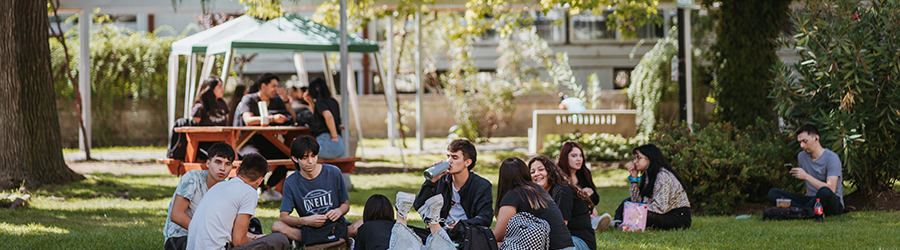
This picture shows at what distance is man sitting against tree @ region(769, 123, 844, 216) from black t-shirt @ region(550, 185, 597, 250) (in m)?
3.04

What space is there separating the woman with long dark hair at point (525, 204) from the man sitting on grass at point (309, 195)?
1550 mm

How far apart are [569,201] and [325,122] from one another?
15.7 ft

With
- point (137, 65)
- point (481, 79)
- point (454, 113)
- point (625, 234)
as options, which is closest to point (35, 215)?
point (625, 234)

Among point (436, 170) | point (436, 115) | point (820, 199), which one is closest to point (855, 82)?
point (820, 199)

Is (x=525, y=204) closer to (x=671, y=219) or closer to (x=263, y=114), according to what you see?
(x=671, y=219)

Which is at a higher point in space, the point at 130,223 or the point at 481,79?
the point at 481,79

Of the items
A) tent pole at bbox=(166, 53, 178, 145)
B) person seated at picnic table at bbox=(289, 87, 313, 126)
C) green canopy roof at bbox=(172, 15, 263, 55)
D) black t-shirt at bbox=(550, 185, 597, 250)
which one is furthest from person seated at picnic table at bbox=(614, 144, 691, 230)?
tent pole at bbox=(166, 53, 178, 145)

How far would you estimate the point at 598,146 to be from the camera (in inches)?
565

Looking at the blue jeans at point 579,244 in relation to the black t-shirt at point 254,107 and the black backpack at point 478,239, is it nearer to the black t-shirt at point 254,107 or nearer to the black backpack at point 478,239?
the black backpack at point 478,239

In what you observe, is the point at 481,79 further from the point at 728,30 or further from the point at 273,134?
the point at 273,134

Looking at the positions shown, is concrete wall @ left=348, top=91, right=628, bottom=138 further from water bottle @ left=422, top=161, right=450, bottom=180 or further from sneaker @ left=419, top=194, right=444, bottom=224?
sneaker @ left=419, top=194, right=444, bottom=224

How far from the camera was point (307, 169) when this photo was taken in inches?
234

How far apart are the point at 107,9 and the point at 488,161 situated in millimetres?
7946

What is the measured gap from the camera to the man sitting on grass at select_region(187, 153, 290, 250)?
4941 mm
